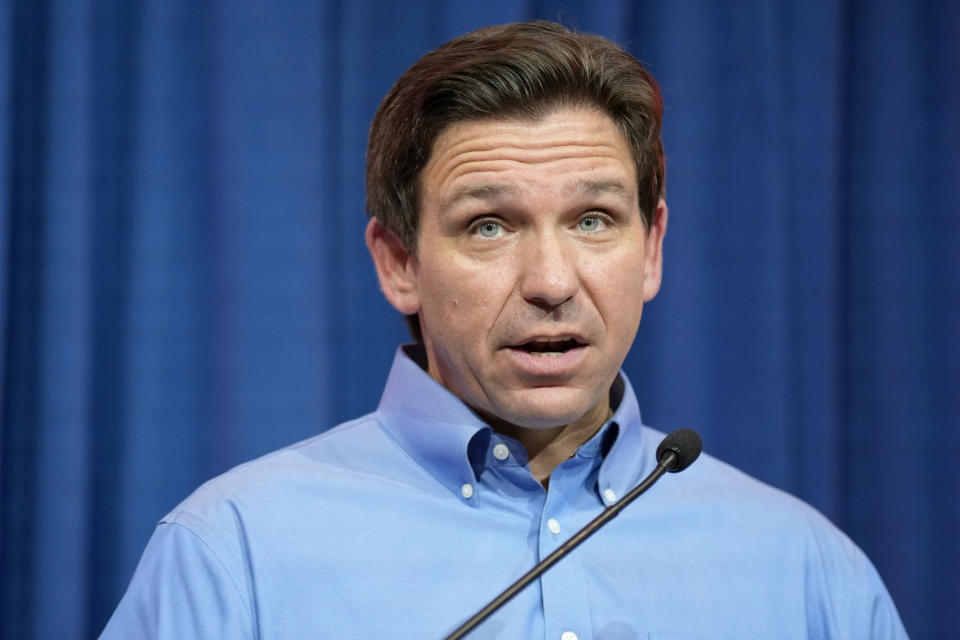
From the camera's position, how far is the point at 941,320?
2355mm

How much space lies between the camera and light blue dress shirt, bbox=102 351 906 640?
1233 millimetres

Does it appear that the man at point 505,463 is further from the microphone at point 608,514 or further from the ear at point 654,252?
the microphone at point 608,514

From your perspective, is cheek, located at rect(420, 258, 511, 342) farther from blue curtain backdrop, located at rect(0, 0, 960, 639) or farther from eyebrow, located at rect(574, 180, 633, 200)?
blue curtain backdrop, located at rect(0, 0, 960, 639)

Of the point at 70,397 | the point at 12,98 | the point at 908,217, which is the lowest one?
the point at 70,397

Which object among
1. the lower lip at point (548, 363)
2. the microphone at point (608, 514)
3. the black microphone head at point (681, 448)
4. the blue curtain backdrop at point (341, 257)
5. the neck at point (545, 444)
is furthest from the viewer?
the blue curtain backdrop at point (341, 257)

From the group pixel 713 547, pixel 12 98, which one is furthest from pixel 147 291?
pixel 713 547

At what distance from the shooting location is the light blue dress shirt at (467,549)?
48.6 inches

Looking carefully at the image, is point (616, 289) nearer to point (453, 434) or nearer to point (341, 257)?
point (453, 434)

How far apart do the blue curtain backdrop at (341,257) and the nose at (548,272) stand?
0.70 meters

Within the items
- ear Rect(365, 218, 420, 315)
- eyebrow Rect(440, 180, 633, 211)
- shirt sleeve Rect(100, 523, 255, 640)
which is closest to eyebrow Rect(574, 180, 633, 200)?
eyebrow Rect(440, 180, 633, 211)

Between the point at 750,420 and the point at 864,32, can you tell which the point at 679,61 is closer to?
the point at 864,32

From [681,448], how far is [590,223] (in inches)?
12.8

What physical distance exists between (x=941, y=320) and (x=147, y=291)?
1671mm

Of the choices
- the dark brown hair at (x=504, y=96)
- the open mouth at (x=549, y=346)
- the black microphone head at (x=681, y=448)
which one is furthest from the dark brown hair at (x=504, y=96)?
the black microphone head at (x=681, y=448)
